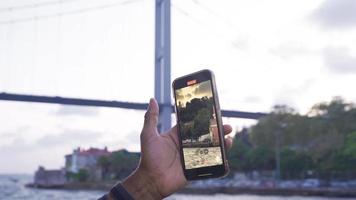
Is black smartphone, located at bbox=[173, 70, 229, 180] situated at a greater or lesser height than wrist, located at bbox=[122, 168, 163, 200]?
greater

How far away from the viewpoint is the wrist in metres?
0.97

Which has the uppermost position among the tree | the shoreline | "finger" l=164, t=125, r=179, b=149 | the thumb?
the tree

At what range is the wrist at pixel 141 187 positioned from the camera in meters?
0.97

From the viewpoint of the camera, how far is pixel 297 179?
33.0 meters

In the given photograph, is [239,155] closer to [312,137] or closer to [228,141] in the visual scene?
[312,137]

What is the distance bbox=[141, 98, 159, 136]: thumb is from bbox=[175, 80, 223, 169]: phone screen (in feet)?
0.23

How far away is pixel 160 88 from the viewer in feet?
41.8

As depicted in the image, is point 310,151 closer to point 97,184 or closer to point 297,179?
point 297,179

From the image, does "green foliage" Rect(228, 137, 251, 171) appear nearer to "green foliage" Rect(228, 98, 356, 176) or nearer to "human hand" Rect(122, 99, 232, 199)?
"green foliage" Rect(228, 98, 356, 176)

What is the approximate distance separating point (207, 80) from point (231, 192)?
35.4 metres

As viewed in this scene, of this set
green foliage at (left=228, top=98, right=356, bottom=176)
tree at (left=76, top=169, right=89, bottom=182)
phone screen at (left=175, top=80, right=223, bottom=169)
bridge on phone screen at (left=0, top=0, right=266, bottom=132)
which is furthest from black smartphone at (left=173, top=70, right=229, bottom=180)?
tree at (left=76, top=169, right=89, bottom=182)

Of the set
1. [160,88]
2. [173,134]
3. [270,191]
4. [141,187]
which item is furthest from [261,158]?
[141,187]

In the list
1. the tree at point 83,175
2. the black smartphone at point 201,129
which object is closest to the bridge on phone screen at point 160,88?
the black smartphone at point 201,129

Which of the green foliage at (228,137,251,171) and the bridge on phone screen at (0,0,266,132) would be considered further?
the green foliage at (228,137,251,171)
